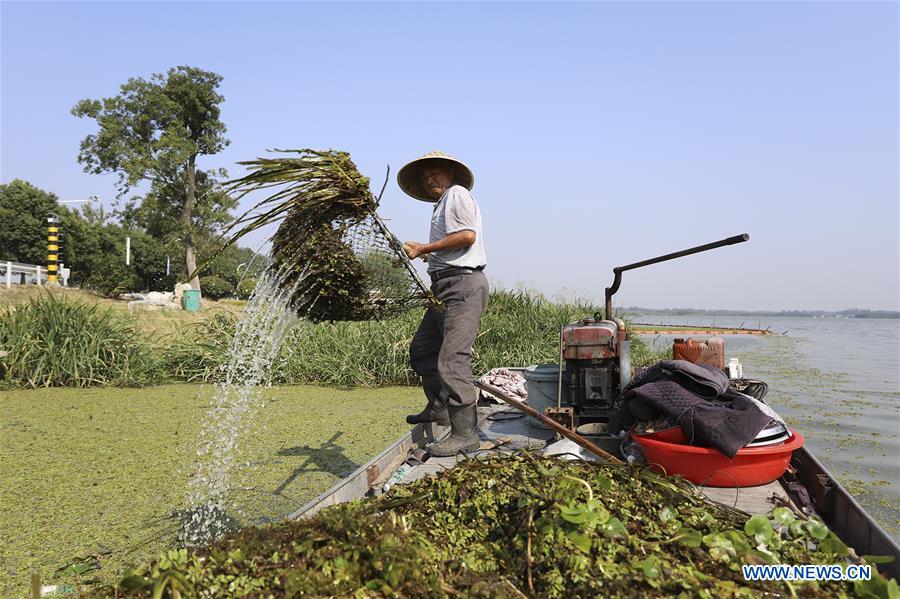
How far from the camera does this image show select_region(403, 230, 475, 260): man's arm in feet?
9.10

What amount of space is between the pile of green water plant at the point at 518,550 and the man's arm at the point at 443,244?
4.60 ft

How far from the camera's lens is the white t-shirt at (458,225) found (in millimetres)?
2965

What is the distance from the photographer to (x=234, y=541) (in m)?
1.31

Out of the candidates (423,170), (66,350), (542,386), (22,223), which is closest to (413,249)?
(423,170)

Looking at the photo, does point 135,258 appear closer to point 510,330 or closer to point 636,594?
point 510,330

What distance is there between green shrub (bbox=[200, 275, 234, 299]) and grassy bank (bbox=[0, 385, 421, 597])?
20.9 metres

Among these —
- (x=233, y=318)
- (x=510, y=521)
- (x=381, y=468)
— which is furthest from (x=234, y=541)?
(x=233, y=318)

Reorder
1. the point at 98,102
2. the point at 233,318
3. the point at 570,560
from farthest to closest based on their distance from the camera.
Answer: the point at 98,102, the point at 233,318, the point at 570,560

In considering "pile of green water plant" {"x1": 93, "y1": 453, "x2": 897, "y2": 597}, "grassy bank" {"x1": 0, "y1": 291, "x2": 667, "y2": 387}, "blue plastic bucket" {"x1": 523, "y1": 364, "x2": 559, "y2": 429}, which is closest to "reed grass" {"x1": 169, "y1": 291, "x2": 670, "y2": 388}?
"grassy bank" {"x1": 0, "y1": 291, "x2": 667, "y2": 387}

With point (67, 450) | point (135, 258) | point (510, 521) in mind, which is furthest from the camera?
point (135, 258)

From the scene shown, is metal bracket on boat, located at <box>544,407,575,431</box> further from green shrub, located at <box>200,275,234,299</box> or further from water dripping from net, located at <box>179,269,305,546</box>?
green shrub, located at <box>200,275,234,299</box>

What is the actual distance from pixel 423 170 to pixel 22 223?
32.3 meters

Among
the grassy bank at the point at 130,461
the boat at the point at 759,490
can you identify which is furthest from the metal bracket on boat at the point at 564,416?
the grassy bank at the point at 130,461

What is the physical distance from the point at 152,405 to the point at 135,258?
25.4 m
